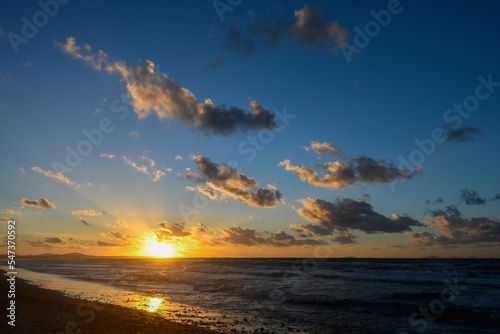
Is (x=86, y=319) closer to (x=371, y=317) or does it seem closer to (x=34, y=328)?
(x=34, y=328)

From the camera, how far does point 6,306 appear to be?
17.7m

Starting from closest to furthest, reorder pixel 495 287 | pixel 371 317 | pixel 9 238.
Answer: pixel 9 238 → pixel 371 317 → pixel 495 287

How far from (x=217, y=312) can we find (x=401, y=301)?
16502 mm

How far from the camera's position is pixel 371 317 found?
2000 cm

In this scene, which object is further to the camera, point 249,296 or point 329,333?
point 249,296

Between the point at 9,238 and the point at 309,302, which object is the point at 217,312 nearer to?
the point at 309,302

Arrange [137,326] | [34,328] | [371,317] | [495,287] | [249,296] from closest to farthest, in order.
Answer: [34,328]
[137,326]
[371,317]
[249,296]
[495,287]

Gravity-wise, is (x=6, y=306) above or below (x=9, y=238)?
below

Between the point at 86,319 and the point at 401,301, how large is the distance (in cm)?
2441

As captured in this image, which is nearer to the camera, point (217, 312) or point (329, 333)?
point (329, 333)

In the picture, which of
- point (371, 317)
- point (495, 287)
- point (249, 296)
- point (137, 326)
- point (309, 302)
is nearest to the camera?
point (137, 326)

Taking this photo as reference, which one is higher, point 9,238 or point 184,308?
point 9,238

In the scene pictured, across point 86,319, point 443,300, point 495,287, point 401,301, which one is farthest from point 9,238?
point 495,287

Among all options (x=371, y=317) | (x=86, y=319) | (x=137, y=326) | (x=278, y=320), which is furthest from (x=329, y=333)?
(x=86, y=319)
